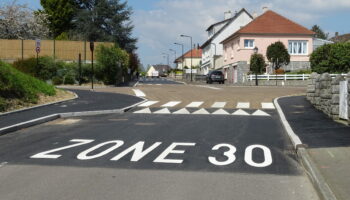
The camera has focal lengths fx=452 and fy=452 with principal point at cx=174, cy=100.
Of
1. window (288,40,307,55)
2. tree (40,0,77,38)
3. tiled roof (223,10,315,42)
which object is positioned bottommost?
window (288,40,307,55)

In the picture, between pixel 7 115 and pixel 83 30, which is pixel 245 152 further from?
pixel 83 30

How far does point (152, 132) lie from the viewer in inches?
465

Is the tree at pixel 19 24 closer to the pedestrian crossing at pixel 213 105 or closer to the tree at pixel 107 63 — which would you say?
the tree at pixel 107 63

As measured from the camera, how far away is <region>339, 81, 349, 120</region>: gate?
514 inches

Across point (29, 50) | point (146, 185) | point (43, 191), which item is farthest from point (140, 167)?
point (29, 50)

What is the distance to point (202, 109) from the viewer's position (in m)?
18.3

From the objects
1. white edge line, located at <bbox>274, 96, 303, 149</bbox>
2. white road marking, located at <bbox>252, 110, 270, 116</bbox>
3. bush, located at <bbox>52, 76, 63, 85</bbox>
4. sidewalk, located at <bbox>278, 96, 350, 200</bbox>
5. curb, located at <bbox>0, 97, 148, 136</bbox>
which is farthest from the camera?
bush, located at <bbox>52, 76, 63, 85</bbox>

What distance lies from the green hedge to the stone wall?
37.2 ft

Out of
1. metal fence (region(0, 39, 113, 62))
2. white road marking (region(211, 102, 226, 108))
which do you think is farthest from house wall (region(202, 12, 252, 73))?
white road marking (region(211, 102, 226, 108))

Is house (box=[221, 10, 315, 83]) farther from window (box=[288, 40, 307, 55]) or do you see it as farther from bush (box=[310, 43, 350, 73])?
bush (box=[310, 43, 350, 73])

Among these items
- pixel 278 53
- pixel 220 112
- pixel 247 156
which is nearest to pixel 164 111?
pixel 220 112

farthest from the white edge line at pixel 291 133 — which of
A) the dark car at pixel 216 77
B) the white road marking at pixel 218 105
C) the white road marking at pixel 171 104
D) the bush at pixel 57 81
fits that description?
the dark car at pixel 216 77

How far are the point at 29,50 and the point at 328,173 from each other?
147 feet

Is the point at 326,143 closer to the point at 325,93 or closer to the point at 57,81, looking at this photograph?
the point at 325,93
